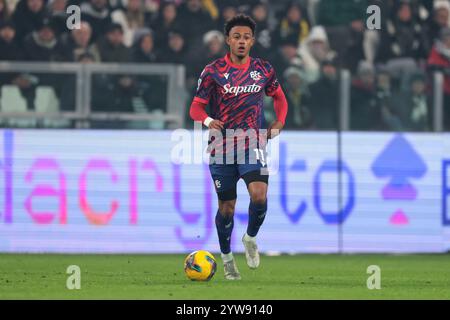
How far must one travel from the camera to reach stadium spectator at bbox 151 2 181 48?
53.8ft

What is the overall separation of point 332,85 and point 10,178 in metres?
4.35

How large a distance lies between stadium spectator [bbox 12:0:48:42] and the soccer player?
5.35 m

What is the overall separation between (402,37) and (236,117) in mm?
6322

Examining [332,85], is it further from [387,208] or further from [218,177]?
[218,177]

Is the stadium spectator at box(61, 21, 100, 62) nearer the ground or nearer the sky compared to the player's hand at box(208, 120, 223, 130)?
nearer the sky

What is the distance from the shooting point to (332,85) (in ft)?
51.4

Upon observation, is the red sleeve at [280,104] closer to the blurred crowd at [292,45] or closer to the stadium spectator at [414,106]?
the blurred crowd at [292,45]

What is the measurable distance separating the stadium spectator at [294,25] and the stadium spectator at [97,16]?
7.74ft

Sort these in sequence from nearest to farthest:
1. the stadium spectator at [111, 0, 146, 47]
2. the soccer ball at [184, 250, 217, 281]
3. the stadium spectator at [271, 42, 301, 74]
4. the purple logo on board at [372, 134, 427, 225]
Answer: the soccer ball at [184, 250, 217, 281] → the purple logo on board at [372, 134, 427, 225] → the stadium spectator at [271, 42, 301, 74] → the stadium spectator at [111, 0, 146, 47]

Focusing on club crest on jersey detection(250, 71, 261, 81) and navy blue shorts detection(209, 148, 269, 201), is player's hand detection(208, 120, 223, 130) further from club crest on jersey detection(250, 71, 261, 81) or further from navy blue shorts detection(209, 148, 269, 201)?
club crest on jersey detection(250, 71, 261, 81)

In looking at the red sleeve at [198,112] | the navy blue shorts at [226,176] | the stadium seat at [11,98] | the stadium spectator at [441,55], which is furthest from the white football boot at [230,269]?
the stadium spectator at [441,55]

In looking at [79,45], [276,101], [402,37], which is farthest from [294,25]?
[276,101]

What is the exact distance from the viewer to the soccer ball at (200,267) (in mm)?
10883

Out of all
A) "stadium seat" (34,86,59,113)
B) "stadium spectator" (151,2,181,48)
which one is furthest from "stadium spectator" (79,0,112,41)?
"stadium seat" (34,86,59,113)
